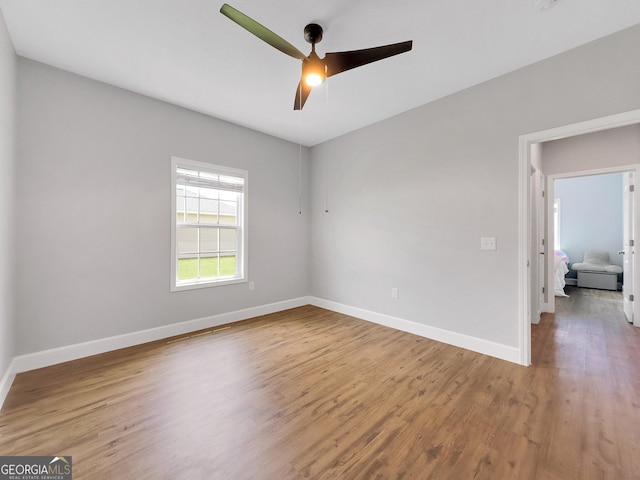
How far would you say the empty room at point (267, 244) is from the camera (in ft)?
5.35

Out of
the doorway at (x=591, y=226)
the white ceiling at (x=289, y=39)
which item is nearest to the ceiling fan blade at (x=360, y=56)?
the white ceiling at (x=289, y=39)

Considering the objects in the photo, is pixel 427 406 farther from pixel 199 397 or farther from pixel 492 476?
pixel 199 397

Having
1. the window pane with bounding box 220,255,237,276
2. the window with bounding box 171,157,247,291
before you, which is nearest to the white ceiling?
the window with bounding box 171,157,247,291

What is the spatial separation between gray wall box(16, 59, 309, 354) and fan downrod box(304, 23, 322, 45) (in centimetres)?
208

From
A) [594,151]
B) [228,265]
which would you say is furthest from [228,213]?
[594,151]

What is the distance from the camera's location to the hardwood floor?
1.43 m

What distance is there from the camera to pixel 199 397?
6.64ft

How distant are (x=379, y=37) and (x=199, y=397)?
3.20 metres

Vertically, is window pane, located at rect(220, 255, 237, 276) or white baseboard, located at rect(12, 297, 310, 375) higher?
window pane, located at rect(220, 255, 237, 276)

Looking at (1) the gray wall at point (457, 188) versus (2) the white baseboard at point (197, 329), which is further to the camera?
(2) the white baseboard at point (197, 329)

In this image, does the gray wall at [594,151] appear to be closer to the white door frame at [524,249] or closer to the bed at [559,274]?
the white door frame at [524,249]

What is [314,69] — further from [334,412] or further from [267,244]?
[267,244]

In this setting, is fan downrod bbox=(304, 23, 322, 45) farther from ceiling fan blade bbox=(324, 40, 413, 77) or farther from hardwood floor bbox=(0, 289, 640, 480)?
hardwood floor bbox=(0, 289, 640, 480)

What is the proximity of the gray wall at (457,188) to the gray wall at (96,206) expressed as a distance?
2.08 m
